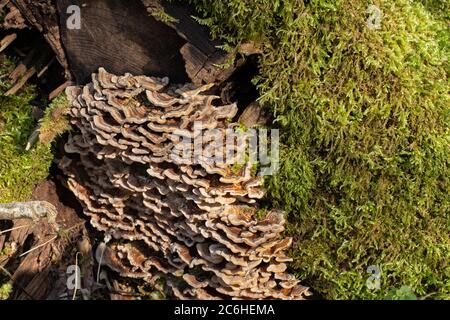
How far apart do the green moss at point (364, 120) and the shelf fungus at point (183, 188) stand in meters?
0.53

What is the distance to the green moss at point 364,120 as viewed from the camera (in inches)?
188

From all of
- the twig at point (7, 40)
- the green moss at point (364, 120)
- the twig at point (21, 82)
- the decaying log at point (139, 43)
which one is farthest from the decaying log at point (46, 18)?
the green moss at point (364, 120)

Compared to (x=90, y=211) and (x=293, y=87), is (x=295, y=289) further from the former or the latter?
(x=90, y=211)

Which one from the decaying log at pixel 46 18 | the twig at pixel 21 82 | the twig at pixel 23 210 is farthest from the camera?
the twig at pixel 21 82

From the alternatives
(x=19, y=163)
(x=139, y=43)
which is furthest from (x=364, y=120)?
(x=19, y=163)

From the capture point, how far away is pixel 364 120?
4.85m

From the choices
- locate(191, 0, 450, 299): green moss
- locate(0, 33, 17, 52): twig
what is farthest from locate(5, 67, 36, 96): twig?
locate(191, 0, 450, 299): green moss

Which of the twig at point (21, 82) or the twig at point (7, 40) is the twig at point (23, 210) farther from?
the twig at point (7, 40)

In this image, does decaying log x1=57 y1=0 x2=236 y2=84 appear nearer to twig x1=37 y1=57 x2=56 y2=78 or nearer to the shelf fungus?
the shelf fungus

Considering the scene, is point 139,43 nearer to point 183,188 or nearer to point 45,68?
point 183,188

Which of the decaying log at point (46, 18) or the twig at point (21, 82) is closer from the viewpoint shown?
the decaying log at point (46, 18)

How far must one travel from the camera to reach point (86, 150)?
5.78m

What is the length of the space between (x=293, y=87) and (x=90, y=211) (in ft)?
8.85

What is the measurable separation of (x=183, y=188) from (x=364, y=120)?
172 cm
